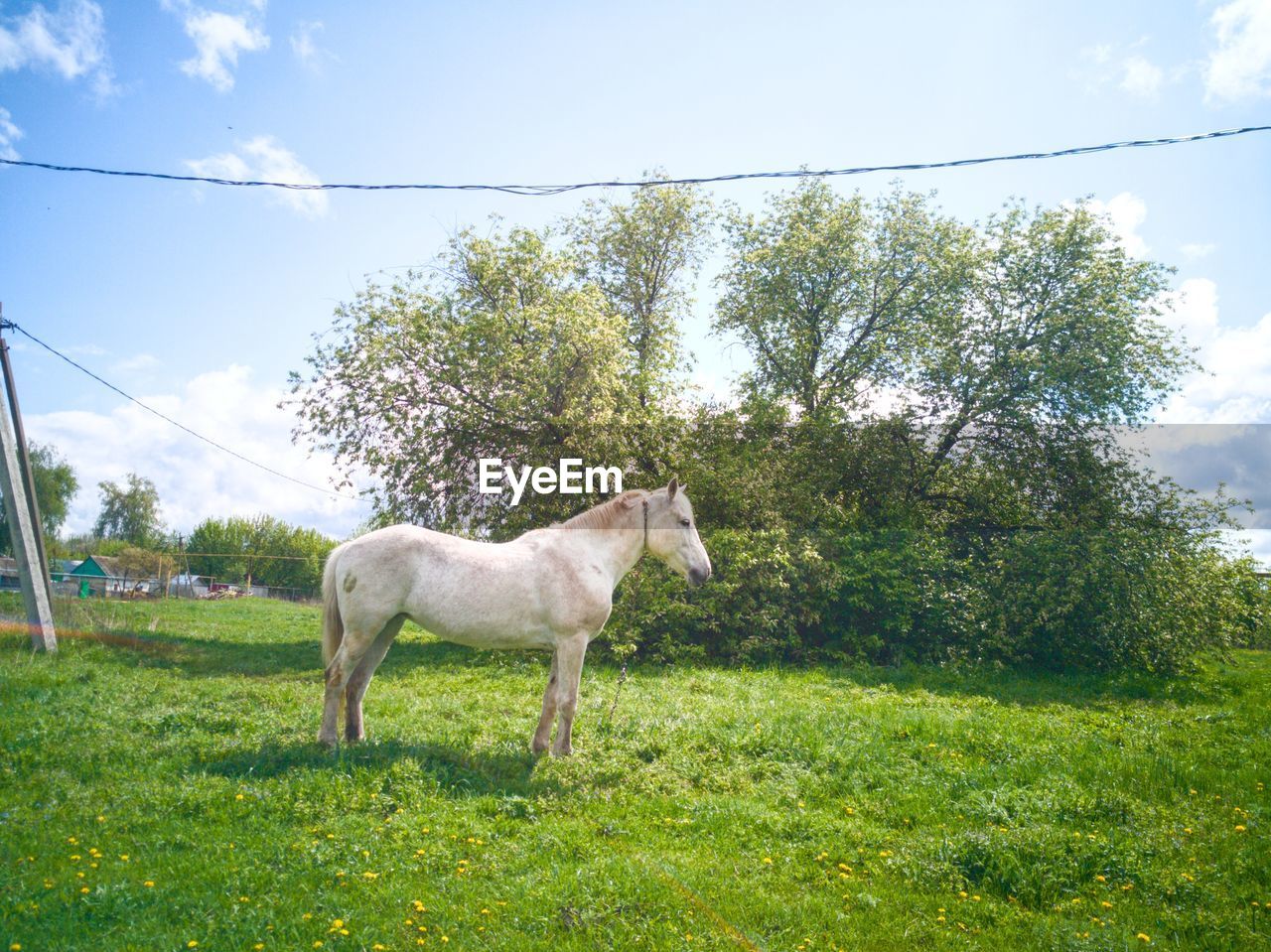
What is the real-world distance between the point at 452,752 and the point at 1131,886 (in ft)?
16.6

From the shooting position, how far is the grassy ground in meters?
4.08

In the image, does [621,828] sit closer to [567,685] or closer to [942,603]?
[567,685]

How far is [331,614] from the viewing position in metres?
7.20

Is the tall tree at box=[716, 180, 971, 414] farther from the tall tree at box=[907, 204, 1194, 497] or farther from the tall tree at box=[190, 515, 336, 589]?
the tall tree at box=[190, 515, 336, 589]

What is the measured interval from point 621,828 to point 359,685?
9.98ft

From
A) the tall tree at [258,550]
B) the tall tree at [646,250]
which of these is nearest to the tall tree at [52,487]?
the tall tree at [258,550]

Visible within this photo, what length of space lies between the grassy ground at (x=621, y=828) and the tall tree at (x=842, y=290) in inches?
529

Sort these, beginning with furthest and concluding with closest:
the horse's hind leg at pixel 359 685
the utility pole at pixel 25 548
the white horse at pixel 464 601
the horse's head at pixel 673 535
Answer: the utility pole at pixel 25 548
the horse's head at pixel 673 535
the horse's hind leg at pixel 359 685
the white horse at pixel 464 601

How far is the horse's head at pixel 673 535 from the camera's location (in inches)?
307

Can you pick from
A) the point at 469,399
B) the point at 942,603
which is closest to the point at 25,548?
the point at 469,399

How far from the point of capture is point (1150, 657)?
1468cm

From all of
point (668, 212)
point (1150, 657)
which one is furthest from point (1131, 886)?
point (668, 212)

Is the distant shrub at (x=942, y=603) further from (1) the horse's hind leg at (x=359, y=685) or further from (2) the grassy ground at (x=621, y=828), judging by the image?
(1) the horse's hind leg at (x=359, y=685)

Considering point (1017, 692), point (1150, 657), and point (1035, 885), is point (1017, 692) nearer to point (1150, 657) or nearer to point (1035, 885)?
point (1150, 657)
